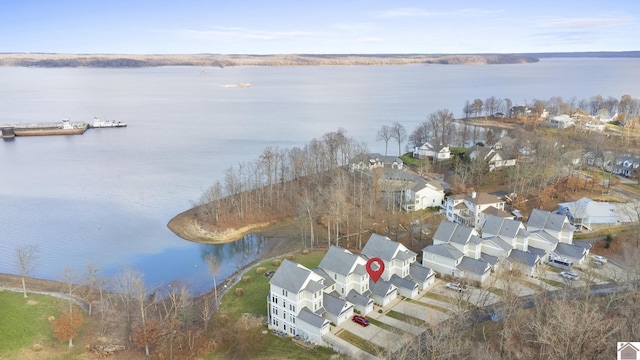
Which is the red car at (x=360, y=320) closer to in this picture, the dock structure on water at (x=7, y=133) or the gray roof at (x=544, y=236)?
the gray roof at (x=544, y=236)

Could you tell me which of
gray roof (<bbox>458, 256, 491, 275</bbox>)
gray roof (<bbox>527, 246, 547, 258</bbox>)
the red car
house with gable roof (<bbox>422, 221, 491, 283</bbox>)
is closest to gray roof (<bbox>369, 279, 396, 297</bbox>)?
the red car

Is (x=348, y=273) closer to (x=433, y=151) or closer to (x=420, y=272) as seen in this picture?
(x=420, y=272)

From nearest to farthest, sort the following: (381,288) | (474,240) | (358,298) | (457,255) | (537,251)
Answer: (358,298) < (381,288) < (457,255) < (474,240) < (537,251)

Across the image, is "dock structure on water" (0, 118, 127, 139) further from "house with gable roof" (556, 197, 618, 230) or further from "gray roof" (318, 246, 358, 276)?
"house with gable roof" (556, 197, 618, 230)

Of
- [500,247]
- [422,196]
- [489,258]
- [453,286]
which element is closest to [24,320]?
[453,286]

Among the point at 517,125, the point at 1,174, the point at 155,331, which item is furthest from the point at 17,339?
the point at 517,125

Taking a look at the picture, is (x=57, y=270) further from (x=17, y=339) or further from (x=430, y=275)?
(x=430, y=275)

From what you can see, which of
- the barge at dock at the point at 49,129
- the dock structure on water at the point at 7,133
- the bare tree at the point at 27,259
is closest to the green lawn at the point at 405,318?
the bare tree at the point at 27,259
